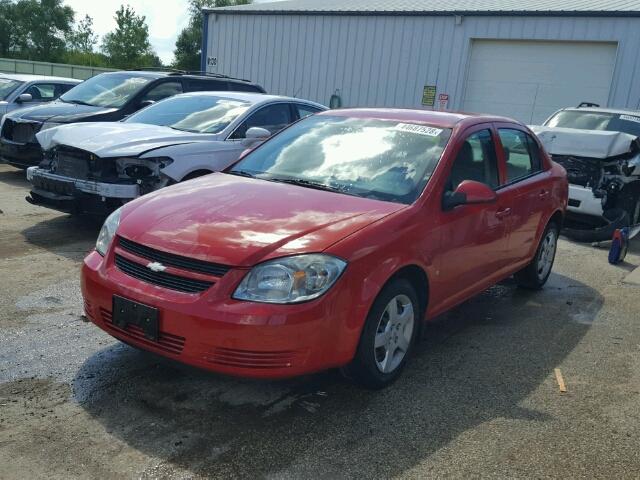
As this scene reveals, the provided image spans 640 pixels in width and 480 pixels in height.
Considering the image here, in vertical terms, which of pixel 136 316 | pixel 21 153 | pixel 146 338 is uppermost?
pixel 136 316

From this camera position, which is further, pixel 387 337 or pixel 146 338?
pixel 387 337

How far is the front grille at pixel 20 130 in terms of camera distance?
30.9 ft

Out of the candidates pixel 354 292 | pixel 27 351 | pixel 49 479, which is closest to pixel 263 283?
pixel 354 292

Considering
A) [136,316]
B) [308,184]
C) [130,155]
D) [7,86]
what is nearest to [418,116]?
[308,184]

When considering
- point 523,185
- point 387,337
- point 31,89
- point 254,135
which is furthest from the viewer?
point 31,89

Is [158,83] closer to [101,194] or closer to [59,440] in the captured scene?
[101,194]

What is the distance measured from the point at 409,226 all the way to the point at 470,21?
14224 millimetres

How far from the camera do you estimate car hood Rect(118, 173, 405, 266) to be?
10.9 ft

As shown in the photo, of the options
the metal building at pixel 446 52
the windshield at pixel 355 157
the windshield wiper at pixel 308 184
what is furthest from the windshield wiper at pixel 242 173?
the metal building at pixel 446 52

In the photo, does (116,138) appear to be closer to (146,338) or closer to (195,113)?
(195,113)

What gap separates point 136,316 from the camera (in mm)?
3344

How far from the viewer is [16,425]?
10.4ft

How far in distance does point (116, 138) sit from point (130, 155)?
48cm

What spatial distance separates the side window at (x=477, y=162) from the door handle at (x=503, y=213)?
20 cm
